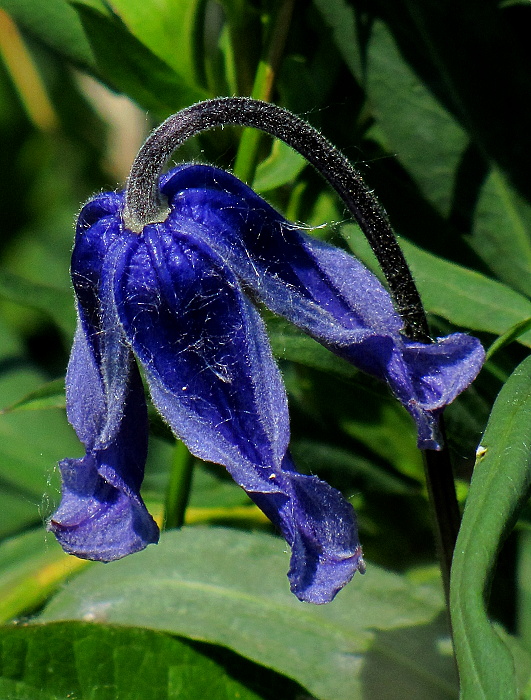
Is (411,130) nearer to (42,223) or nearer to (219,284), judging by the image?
(219,284)

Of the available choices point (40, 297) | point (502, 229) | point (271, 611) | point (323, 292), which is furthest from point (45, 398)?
point (502, 229)

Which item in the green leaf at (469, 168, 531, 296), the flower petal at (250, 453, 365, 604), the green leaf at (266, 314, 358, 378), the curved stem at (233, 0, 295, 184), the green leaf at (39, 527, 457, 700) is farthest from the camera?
the green leaf at (469, 168, 531, 296)

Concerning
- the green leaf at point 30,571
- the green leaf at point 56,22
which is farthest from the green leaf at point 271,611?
the green leaf at point 56,22

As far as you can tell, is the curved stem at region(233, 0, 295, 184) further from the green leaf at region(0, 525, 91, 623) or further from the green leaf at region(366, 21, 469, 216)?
the green leaf at region(0, 525, 91, 623)

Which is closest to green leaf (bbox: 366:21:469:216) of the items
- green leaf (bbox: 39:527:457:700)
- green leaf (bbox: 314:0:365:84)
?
green leaf (bbox: 314:0:365:84)

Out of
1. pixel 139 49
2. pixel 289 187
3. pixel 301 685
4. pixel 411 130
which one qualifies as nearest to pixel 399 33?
pixel 411 130

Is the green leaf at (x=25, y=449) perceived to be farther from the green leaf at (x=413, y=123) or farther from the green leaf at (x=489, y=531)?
the green leaf at (x=489, y=531)
